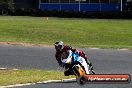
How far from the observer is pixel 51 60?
19156 mm

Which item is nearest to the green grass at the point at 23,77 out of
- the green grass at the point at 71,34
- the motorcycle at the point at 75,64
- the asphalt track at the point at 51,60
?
the asphalt track at the point at 51,60

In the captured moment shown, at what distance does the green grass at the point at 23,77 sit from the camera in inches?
Result: 498

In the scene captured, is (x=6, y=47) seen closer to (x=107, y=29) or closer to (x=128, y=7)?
(x=107, y=29)

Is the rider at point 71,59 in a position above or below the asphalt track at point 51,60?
above

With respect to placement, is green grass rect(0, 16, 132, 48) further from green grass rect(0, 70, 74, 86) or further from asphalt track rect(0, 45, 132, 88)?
green grass rect(0, 70, 74, 86)

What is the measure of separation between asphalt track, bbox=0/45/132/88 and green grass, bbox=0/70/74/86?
674 mm

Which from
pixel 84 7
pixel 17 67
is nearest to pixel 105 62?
pixel 17 67

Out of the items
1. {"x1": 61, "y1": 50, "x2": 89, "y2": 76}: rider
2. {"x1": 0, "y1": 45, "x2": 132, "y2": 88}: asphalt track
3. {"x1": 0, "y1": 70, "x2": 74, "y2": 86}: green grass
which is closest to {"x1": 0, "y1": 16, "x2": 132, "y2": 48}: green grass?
{"x1": 0, "y1": 45, "x2": 132, "y2": 88}: asphalt track

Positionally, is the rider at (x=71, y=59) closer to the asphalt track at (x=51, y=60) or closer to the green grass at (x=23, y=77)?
the asphalt track at (x=51, y=60)

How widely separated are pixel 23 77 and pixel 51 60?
5695 millimetres

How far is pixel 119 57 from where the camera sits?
20.9m

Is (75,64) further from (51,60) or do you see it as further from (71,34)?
(71,34)

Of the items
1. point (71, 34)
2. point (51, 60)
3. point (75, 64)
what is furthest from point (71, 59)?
point (71, 34)

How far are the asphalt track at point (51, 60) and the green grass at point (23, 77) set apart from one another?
674 mm
